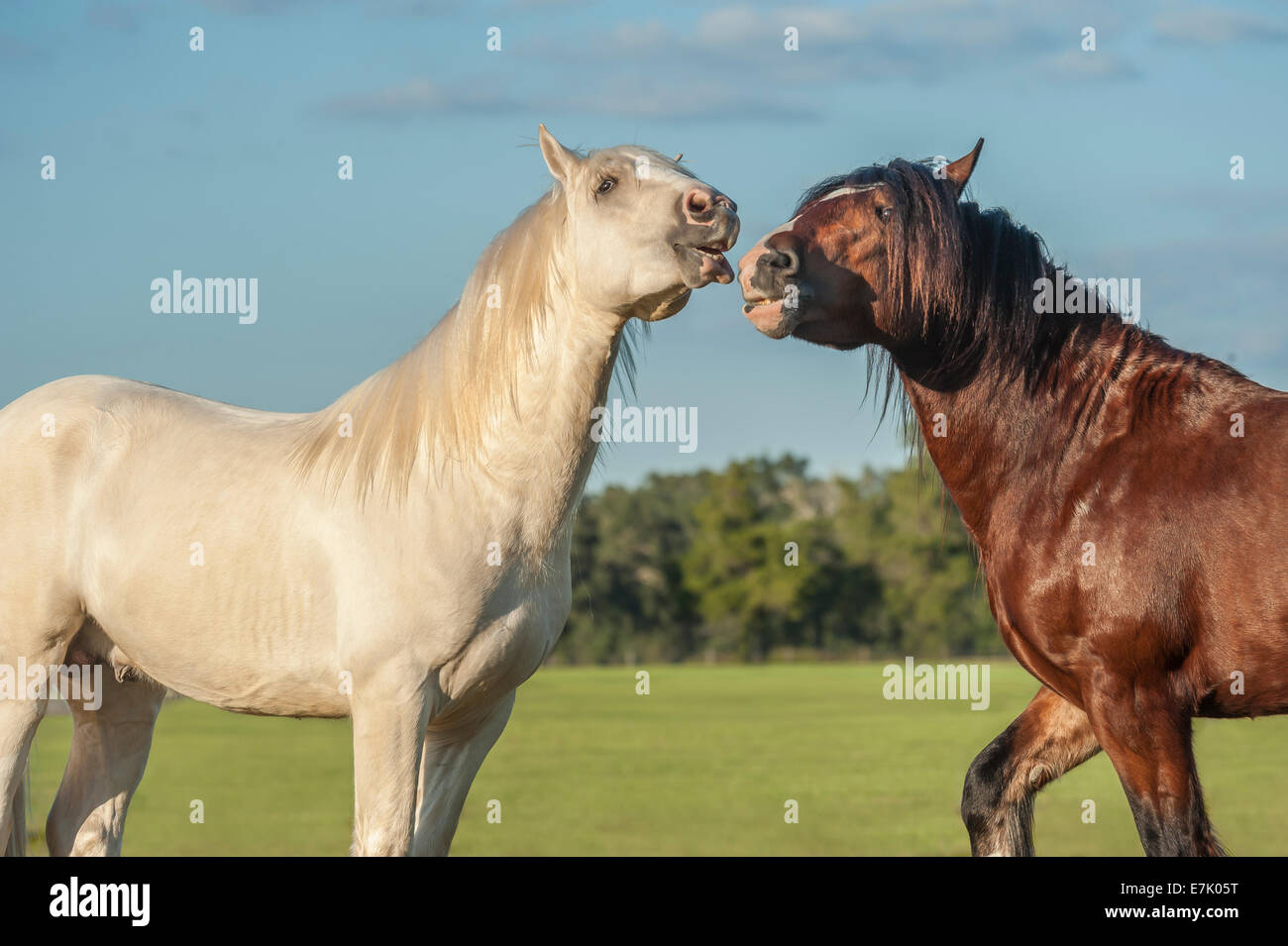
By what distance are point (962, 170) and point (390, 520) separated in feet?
8.49

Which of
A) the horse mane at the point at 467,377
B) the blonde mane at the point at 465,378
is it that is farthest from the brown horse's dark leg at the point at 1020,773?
the blonde mane at the point at 465,378

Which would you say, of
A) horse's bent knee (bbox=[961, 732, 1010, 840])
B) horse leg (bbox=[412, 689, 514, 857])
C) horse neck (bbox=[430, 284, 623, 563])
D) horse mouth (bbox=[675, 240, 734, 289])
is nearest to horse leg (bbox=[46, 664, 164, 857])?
horse leg (bbox=[412, 689, 514, 857])

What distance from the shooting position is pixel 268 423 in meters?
5.04

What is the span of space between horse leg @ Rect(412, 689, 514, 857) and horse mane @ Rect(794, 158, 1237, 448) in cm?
215

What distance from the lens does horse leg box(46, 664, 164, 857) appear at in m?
5.15

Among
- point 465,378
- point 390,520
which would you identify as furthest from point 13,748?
point 465,378

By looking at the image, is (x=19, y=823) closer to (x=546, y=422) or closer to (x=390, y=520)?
(x=390, y=520)

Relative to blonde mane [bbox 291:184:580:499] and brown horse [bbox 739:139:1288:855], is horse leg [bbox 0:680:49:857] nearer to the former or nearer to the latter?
blonde mane [bbox 291:184:580:499]

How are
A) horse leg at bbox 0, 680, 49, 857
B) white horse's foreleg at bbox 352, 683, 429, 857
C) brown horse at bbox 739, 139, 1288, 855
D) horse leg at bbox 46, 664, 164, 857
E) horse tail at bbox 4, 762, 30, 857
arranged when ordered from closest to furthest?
1. white horse's foreleg at bbox 352, 683, 429, 857
2. brown horse at bbox 739, 139, 1288, 855
3. horse leg at bbox 0, 680, 49, 857
4. horse tail at bbox 4, 762, 30, 857
5. horse leg at bbox 46, 664, 164, 857

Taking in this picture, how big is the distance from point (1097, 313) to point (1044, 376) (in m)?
0.39

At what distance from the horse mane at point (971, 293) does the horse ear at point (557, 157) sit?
1.02m

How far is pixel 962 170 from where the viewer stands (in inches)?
188

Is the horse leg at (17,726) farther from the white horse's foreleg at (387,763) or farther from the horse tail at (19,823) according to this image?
the white horse's foreleg at (387,763)
